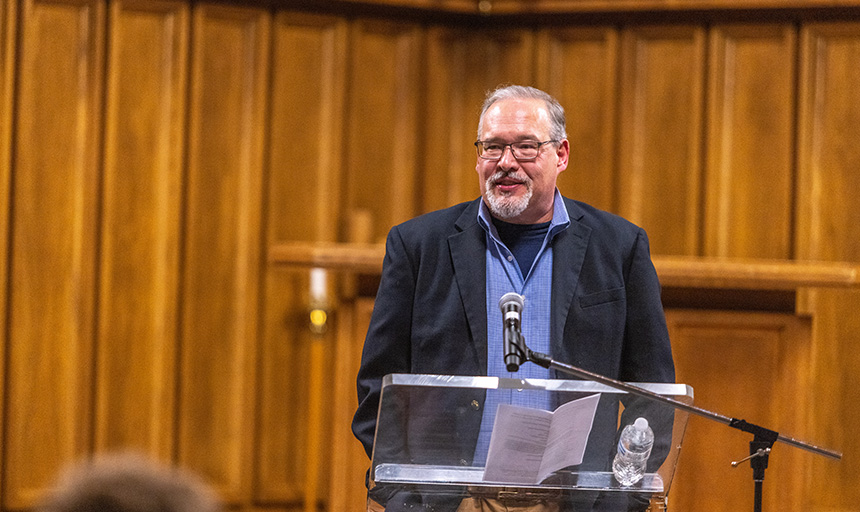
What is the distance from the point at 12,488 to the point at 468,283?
3.13 m

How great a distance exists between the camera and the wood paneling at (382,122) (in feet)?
17.6

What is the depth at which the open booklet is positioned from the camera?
6.89ft

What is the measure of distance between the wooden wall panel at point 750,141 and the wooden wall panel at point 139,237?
2660 mm

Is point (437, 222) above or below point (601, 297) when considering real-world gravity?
above

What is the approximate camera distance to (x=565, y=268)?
8.86ft

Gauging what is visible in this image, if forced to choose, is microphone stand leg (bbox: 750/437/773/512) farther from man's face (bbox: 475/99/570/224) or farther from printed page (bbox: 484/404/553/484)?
man's face (bbox: 475/99/570/224)

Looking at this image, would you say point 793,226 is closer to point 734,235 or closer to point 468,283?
point 734,235

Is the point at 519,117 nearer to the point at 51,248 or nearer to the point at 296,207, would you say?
the point at 296,207

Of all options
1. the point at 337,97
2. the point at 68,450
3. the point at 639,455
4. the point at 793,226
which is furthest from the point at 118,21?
the point at 639,455

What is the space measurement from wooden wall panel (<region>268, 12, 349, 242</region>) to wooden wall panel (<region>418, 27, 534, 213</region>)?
494 mm

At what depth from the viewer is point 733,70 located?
522 centimetres

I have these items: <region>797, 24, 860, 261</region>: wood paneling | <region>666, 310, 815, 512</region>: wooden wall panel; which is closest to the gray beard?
<region>666, 310, 815, 512</region>: wooden wall panel

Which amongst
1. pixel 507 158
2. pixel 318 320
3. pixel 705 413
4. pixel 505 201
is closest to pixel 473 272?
pixel 505 201

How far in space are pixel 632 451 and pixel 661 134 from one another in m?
3.36
